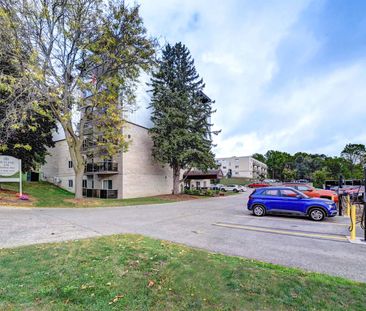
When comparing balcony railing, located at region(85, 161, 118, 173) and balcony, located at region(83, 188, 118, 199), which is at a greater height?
balcony railing, located at region(85, 161, 118, 173)

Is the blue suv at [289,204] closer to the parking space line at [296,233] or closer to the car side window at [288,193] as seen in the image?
the car side window at [288,193]

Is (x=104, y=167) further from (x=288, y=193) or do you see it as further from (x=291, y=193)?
(x=291, y=193)

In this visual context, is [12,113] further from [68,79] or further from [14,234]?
[14,234]

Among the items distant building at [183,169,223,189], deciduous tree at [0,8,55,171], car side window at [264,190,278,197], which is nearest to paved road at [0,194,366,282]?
car side window at [264,190,278,197]

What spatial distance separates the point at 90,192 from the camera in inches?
1072

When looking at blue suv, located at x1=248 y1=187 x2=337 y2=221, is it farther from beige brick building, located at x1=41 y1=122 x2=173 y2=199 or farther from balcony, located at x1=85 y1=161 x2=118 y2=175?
balcony, located at x1=85 y1=161 x2=118 y2=175

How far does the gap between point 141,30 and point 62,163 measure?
20644mm

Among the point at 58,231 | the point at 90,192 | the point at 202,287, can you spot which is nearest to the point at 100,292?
the point at 202,287

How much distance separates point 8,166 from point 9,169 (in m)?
0.21

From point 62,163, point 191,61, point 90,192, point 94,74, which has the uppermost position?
point 191,61

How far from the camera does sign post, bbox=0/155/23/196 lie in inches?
639

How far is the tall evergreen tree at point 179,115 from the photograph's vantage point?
992 inches

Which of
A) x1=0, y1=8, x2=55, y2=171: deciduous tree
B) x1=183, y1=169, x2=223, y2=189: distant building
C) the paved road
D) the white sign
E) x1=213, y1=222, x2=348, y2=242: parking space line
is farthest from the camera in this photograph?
x1=183, y1=169, x2=223, y2=189: distant building

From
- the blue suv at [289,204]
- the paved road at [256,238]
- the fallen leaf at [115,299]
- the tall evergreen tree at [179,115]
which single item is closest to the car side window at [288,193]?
the blue suv at [289,204]
